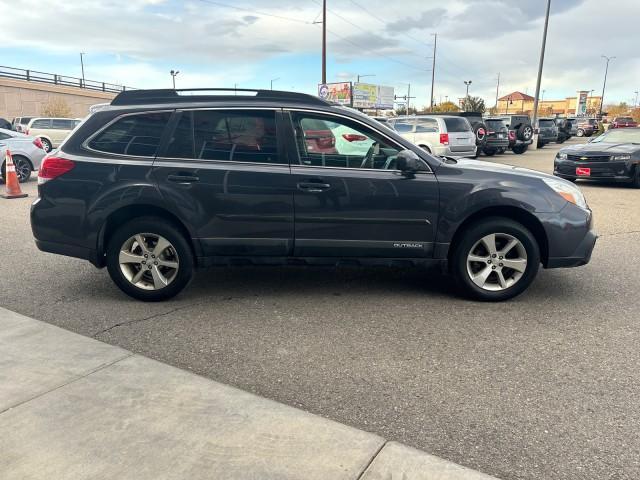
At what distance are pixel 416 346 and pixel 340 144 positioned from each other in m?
1.86

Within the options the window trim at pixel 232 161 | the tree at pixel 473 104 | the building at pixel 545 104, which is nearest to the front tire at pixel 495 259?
the window trim at pixel 232 161

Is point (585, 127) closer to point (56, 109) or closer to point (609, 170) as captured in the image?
point (609, 170)

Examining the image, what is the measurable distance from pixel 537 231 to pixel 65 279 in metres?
4.62

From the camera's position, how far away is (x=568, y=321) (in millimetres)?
4211

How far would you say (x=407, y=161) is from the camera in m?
4.36

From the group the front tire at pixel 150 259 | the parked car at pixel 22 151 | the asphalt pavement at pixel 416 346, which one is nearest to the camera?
the asphalt pavement at pixel 416 346

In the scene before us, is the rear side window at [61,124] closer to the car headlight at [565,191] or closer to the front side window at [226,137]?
the front side window at [226,137]

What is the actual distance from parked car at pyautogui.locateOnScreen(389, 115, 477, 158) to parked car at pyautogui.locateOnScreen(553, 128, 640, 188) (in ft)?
11.0

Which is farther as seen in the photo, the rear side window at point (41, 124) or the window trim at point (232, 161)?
the rear side window at point (41, 124)

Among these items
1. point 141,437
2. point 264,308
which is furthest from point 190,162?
point 141,437

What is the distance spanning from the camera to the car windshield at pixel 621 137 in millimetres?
13039

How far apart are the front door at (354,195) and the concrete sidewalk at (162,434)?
5.82ft

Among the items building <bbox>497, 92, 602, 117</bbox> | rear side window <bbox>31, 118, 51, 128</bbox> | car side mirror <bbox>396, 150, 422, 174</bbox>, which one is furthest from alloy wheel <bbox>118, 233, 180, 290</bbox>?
building <bbox>497, 92, 602, 117</bbox>

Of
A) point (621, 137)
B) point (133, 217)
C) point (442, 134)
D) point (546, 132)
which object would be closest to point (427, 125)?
point (442, 134)
